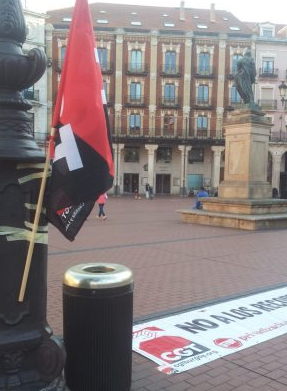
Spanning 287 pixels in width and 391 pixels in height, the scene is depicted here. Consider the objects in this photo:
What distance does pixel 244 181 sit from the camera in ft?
52.6

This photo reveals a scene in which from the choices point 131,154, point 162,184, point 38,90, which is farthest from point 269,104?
point 38,90

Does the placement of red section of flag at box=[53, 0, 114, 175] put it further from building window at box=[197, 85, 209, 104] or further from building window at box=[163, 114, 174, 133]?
building window at box=[197, 85, 209, 104]

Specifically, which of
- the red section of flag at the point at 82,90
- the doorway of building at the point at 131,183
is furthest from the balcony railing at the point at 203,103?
the red section of flag at the point at 82,90

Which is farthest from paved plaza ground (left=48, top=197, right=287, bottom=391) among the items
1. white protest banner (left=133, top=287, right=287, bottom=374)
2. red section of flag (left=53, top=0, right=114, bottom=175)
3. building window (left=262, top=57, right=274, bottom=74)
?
building window (left=262, top=57, right=274, bottom=74)

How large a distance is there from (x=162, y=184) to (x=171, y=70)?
41.7ft

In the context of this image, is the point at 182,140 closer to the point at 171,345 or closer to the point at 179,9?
the point at 179,9

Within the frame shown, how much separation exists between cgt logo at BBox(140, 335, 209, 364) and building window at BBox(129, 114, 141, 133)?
4570 cm

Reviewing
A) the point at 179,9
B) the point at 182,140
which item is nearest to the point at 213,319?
the point at 182,140

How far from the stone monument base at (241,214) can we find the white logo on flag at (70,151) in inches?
467

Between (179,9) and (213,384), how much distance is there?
5811 cm

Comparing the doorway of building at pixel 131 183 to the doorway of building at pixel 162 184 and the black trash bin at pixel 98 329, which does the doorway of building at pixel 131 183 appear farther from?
the black trash bin at pixel 98 329

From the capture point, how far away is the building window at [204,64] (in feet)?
165

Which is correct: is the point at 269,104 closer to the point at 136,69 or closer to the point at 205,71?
the point at 205,71

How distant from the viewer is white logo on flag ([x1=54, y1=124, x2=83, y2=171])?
119 inches
